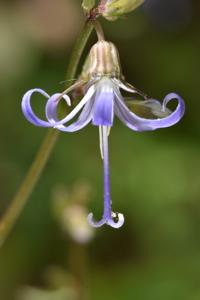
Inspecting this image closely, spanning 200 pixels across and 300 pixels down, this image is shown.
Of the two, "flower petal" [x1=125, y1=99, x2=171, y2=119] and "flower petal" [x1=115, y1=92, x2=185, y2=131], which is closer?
"flower petal" [x1=115, y1=92, x2=185, y2=131]

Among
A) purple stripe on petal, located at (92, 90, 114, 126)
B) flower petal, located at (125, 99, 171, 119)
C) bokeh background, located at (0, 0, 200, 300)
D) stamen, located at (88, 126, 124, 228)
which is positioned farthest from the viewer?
bokeh background, located at (0, 0, 200, 300)

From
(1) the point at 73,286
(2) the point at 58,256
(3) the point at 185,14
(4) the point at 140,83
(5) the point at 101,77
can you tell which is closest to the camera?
(5) the point at 101,77

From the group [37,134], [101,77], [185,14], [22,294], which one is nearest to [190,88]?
[185,14]

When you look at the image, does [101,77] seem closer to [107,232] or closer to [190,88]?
[107,232]

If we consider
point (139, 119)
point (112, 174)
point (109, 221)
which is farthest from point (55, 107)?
point (112, 174)

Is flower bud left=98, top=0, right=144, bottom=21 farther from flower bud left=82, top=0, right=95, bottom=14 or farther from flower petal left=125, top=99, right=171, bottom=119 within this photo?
flower petal left=125, top=99, right=171, bottom=119

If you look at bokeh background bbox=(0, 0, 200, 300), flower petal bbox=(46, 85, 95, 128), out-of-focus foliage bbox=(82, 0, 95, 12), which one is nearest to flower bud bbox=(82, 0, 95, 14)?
out-of-focus foliage bbox=(82, 0, 95, 12)

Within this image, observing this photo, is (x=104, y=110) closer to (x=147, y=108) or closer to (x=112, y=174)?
(x=147, y=108)

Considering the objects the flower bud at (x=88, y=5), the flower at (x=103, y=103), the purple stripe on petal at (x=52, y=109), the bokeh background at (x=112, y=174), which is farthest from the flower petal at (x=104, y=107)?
the bokeh background at (x=112, y=174)
